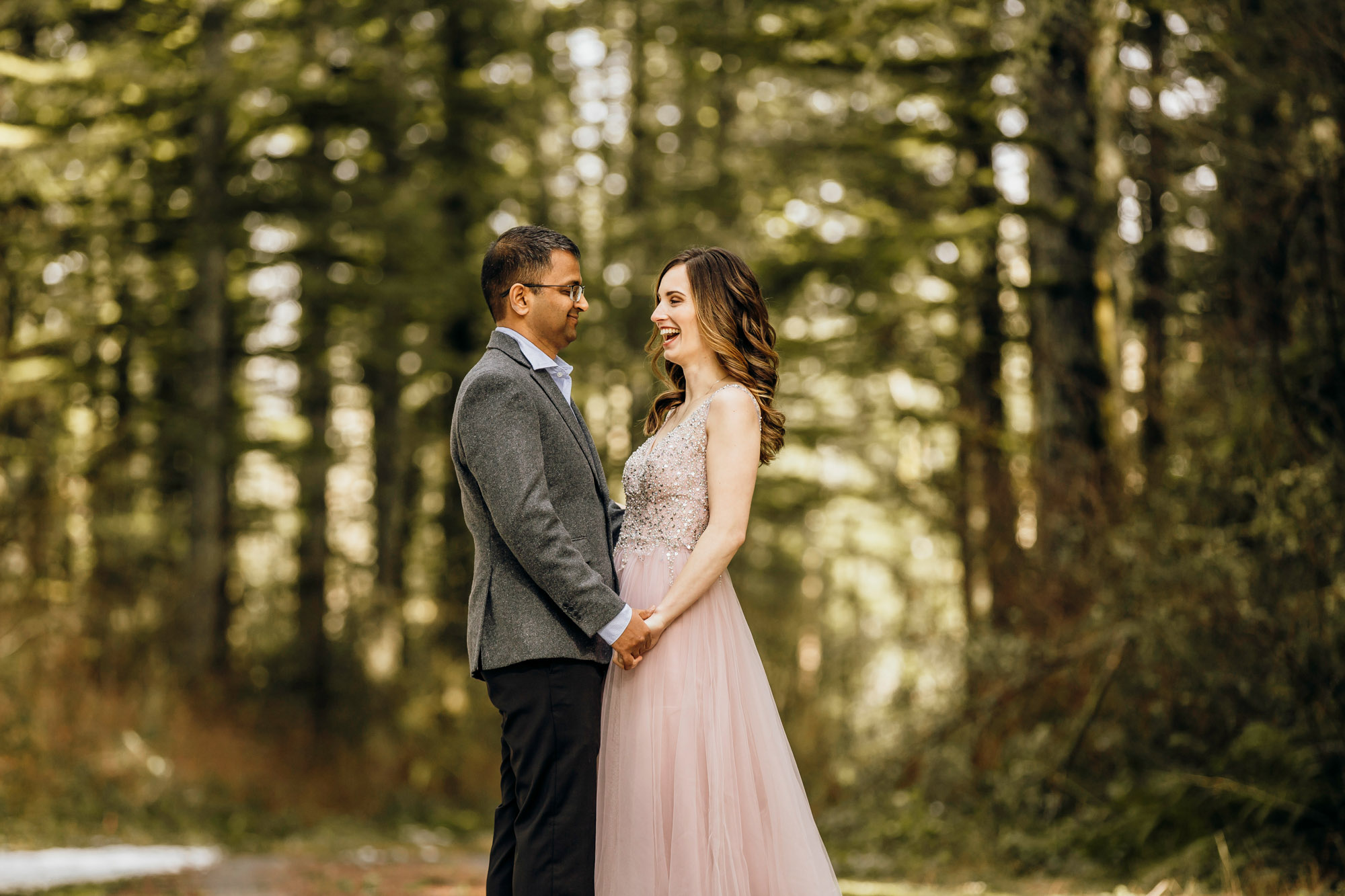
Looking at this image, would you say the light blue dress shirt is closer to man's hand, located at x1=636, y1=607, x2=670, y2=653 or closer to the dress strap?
man's hand, located at x1=636, y1=607, x2=670, y2=653

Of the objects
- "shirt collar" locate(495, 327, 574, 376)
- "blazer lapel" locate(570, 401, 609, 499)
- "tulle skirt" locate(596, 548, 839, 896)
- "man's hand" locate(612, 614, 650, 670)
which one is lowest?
"tulle skirt" locate(596, 548, 839, 896)

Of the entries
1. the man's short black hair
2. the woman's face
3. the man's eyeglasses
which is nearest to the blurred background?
the woman's face

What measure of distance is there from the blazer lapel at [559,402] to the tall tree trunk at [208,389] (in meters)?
10.0

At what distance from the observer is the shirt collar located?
3902 mm

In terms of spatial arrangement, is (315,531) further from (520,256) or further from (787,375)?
(520,256)

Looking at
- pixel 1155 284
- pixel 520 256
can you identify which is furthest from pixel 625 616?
pixel 1155 284

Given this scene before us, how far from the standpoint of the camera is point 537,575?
Result: 3.66m

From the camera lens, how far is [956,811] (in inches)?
353

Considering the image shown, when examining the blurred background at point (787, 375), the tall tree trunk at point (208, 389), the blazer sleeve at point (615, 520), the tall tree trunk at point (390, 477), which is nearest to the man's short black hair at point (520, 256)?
the blazer sleeve at point (615, 520)

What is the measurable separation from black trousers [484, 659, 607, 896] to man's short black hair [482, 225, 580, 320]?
1240mm

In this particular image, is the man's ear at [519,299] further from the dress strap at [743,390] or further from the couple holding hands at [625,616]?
the dress strap at [743,390]

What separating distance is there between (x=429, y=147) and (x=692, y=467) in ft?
41.2

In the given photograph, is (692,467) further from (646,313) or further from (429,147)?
(429,147)

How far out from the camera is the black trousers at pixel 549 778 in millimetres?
3631
